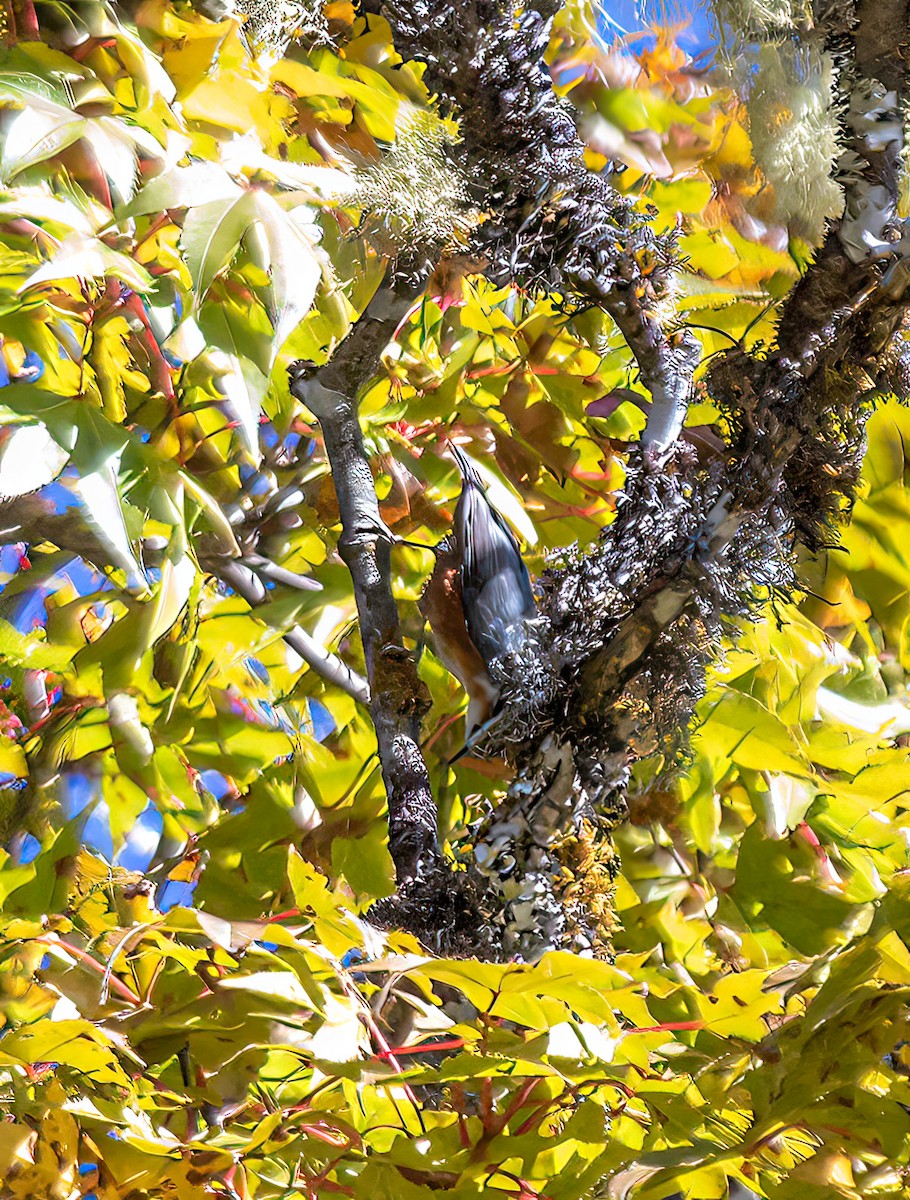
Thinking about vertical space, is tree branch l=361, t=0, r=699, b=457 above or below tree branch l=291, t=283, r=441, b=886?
above

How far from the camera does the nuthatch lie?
0.80ft

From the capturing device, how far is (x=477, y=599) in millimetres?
247

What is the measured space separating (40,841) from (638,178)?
337mm

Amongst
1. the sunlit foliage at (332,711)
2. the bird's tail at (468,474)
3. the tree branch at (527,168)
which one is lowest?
the sunlit foliage at (332,711)

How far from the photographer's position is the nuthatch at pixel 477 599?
0.80ft

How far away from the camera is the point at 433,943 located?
9.9 inches

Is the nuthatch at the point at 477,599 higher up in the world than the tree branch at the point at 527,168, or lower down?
lower down

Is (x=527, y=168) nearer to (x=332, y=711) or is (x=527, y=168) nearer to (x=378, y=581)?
(x=378, y=581)

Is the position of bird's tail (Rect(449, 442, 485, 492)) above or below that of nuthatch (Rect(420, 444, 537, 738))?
above

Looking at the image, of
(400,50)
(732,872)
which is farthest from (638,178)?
(732,872)

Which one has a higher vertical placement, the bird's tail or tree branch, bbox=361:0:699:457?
tree branch, bbox=361:0:699:457

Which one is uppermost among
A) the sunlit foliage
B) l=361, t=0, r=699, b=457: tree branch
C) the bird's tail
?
l=361, t=0, r=699, b=457: tree branch

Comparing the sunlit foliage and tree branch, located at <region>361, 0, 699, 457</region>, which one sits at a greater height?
tree branch, located at <region>361, 0, 699, 457</region>

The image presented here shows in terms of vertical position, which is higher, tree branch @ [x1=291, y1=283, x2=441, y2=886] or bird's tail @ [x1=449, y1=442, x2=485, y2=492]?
bird's tail @ [x1=449, y1=442, x2=485, y2=492]
